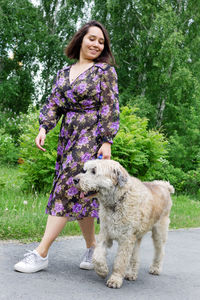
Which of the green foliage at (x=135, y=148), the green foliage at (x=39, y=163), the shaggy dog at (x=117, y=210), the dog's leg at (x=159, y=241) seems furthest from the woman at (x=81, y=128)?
the green foliage at (x=135, y=148)

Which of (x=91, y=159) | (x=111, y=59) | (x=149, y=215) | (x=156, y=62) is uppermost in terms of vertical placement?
(x=156, y=62)

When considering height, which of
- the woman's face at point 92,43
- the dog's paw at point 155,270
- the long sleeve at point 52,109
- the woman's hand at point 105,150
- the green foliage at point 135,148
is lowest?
the dog's paw at point 155,270

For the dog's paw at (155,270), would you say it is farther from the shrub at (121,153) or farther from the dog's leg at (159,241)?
the shrub at (121,153)

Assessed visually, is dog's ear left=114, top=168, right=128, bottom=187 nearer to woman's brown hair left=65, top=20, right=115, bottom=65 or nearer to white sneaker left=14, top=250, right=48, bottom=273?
white sneaker left=14, top=250, right=48, bottom=273

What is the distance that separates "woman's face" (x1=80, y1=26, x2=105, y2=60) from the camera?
4.24m

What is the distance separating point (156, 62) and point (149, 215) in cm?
1676

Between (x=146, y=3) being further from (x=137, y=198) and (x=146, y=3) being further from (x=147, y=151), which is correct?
(x=137, y=198)

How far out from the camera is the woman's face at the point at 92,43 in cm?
424

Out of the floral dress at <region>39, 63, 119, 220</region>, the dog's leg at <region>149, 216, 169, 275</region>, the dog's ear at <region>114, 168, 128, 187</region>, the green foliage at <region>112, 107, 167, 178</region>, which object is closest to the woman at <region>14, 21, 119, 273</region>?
the floral dress at <region>39, 63, 119, 220</region>

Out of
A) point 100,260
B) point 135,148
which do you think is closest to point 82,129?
point 100,260

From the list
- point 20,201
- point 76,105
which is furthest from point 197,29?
point 76,105

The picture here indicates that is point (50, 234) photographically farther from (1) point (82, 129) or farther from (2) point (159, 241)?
(2) point (159, 241)

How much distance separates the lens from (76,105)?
410cm

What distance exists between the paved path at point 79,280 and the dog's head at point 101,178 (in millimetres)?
893
